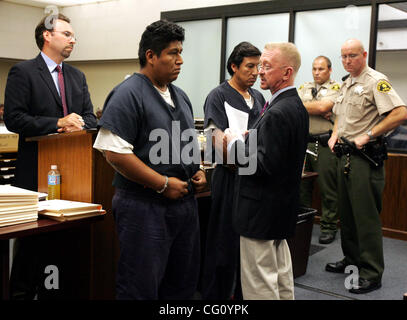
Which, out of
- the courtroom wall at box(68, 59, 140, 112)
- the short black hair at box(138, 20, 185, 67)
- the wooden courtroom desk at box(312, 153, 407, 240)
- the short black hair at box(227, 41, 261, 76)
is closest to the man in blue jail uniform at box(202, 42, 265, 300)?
the short black hair at box(227, 41, 261, 76)

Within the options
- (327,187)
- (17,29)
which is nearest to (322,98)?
(327,187)

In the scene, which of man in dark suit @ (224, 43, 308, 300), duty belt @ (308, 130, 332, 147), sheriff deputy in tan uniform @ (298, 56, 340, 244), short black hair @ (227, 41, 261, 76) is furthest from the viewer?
sheriff deputy in tan uniform @ (298, 56, 340, 244)

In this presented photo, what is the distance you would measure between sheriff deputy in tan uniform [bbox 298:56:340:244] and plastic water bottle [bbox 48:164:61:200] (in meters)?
2.75

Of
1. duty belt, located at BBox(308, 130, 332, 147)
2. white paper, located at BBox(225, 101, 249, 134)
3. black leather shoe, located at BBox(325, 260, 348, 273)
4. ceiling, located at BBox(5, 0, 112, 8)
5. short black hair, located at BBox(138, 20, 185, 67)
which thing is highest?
ceiling, located at BBox(5, 0, 112, 8)

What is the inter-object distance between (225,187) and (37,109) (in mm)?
1049

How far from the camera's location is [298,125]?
1948mm

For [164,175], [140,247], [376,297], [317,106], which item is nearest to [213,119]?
[164,175]

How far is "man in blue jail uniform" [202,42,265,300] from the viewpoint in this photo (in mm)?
2498

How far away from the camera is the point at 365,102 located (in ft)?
9.87

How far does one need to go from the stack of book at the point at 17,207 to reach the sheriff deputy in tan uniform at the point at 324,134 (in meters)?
3.01

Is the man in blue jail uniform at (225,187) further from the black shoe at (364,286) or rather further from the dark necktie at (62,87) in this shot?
the black shoe at (364,286)

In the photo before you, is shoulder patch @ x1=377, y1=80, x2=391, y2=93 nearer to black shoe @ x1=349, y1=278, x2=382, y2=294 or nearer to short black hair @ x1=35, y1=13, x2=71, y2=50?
black shoe @ x1=349, y1=278, x2=382, y2=294

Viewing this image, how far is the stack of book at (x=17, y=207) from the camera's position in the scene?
5.40 ft

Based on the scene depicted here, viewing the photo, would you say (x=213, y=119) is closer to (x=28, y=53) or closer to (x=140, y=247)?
(x=140, y=247)
